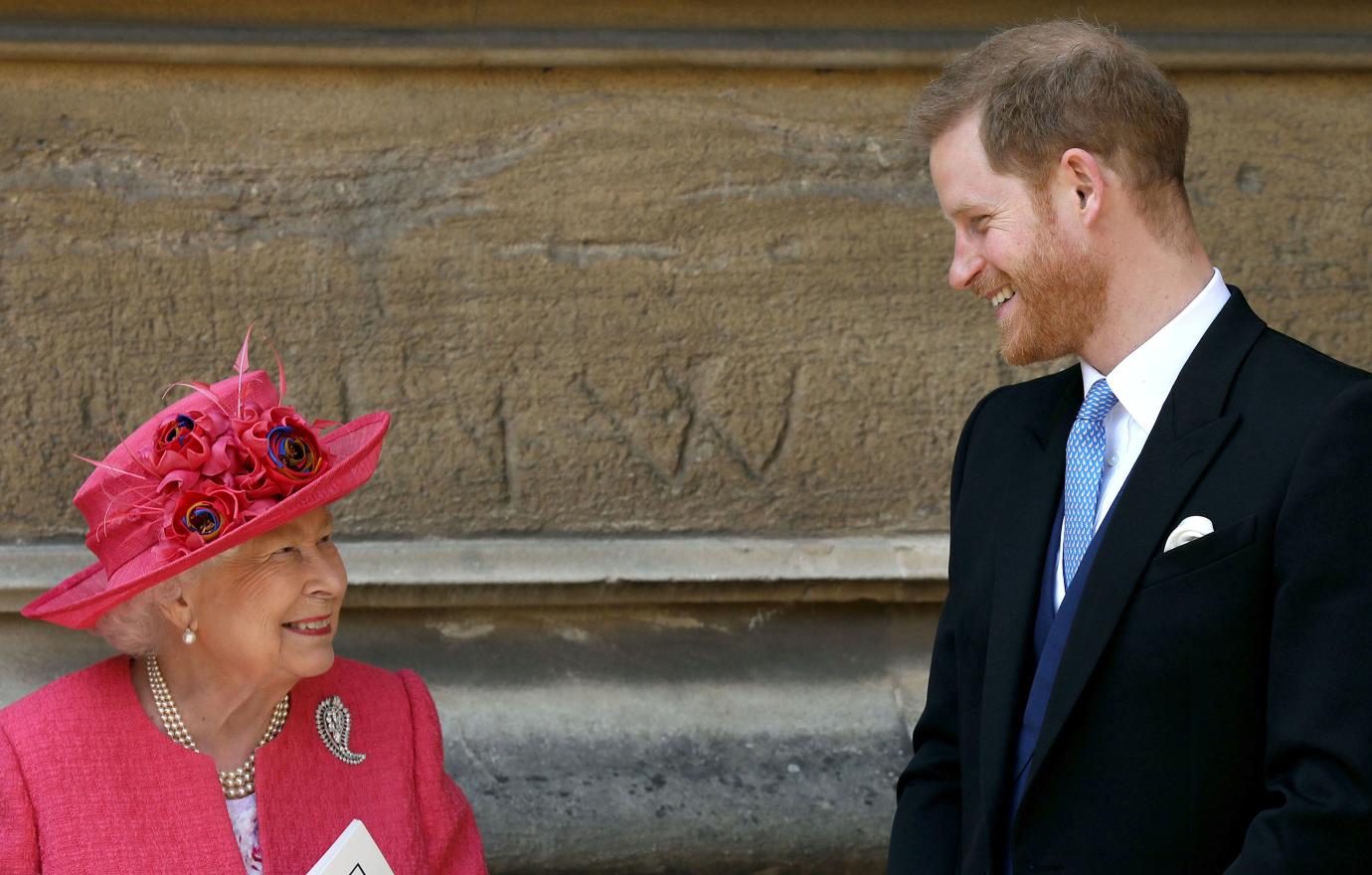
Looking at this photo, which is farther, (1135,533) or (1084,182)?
(1084,182)

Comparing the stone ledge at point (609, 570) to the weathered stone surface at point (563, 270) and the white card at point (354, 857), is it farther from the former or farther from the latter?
the white card at point (354, 857)

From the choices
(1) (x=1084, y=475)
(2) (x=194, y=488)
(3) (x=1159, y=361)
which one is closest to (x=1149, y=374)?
(3) (x=1159, y=361)

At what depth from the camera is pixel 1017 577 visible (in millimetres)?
1869

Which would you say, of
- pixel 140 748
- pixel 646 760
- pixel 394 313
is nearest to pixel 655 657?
pixel 646 760

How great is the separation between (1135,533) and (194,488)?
50.3 inches

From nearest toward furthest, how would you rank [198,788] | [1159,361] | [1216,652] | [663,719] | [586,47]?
[1216,652] → [1159,361] → [198,788] → [586,47] → [663,719]

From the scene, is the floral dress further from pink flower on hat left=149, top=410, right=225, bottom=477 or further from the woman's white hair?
pink flower on hat left=149, top=410, right=225, bottom=477

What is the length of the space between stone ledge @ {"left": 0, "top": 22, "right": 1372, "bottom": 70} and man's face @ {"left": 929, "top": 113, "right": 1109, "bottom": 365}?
4.66 feet

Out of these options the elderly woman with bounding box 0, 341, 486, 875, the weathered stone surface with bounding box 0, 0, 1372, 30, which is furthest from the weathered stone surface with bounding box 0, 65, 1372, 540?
the elderly woman with bounding box 0, 341, 486, 875

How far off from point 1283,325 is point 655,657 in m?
1.65

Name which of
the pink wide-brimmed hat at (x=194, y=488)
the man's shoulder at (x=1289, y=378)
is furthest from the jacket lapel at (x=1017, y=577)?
the pink wide-brimmed hat at (x=194, y=488)

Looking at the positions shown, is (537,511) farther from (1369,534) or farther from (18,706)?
(1369,534)

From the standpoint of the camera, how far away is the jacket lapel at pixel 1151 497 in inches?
66.7

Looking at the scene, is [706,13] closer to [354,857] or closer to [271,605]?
[271,605]
